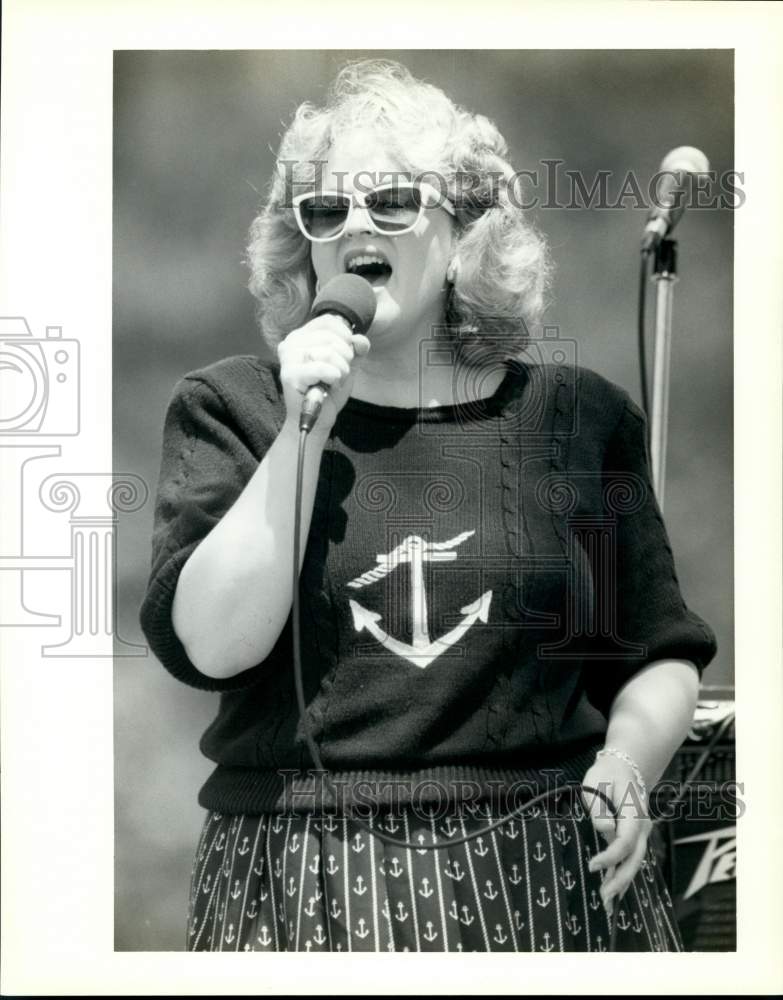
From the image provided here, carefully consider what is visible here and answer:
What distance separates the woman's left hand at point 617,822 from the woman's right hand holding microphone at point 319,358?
0.60 metres

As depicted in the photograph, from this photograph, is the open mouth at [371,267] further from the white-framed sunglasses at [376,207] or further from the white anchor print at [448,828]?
the white anchor print at [448,828]

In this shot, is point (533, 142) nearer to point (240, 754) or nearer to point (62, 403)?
point (62, 403)

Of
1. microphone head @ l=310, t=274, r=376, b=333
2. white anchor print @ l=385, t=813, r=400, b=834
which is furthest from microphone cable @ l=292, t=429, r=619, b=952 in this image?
microphone head @ l=310, t=274, r=376, b=333

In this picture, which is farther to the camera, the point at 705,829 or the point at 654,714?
the point at 705,829

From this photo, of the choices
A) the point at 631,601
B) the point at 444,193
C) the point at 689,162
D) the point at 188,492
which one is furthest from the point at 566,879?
the point at 689,162

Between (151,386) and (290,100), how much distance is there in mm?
471

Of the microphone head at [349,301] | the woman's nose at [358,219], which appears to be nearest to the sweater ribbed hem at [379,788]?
the microphone head at [349,301]

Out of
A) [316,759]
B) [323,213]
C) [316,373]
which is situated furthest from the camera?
[323,213]

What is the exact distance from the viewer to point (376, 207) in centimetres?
180

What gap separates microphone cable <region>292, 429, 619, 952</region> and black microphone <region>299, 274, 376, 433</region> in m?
0.03

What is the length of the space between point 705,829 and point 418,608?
1.97 feet

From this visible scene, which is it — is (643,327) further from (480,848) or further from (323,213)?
(480,848)

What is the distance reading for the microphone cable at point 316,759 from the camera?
5.38 feet
